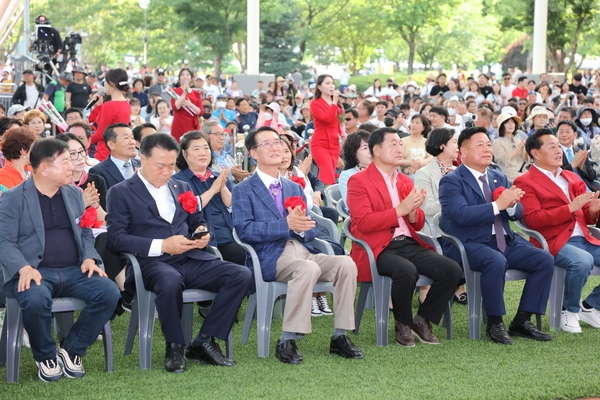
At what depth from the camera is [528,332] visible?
6277 millimetres

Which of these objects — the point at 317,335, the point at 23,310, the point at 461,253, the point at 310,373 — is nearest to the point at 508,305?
the point at 461,253

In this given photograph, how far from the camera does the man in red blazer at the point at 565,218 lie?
6527mm

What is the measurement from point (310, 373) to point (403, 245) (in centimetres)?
135

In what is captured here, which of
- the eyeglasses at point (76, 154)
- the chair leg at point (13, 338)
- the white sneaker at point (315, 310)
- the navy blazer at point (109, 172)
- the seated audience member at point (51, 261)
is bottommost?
the white sneaker at point (315, 310)

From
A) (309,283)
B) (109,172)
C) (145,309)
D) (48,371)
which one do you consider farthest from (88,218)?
(109,172)

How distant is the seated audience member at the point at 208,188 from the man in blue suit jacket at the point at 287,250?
20.0 inches

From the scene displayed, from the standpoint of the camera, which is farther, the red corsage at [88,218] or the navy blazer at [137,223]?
the navy blazer at [137,223]

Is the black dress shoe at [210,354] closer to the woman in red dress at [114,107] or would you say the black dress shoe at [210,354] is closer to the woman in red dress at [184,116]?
the woman in red dress at [114,107]

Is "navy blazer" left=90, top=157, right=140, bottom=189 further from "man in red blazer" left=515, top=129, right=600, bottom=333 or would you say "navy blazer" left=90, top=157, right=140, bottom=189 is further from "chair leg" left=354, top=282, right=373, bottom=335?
"man in red blazer" left=515, top=129, right=600, bottom=333

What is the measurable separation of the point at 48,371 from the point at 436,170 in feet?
12.0

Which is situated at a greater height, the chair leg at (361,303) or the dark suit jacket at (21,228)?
the dark suit jacket at (21,228)

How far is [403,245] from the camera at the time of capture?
632cm

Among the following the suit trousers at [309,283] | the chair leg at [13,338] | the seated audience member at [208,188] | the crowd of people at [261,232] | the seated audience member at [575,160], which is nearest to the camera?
the chair leg at [13,338]

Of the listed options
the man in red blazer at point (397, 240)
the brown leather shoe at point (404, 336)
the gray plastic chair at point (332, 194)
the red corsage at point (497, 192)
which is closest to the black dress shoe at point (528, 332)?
the man in red blazer at point (397, 240)
